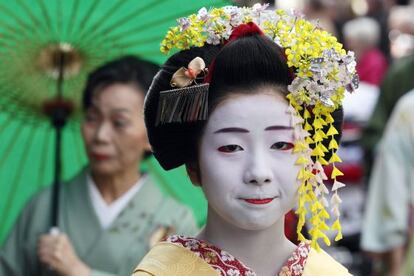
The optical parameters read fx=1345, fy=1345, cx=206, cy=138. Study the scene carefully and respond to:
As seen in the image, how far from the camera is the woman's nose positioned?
13.5ft

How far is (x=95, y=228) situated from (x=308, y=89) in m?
2.78

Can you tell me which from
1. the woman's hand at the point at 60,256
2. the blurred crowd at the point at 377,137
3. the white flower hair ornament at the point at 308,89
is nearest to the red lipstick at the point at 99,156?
the woman's hand at the point at 60,256

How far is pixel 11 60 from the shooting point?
6.53 metres

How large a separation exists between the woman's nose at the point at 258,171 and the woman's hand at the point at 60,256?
2.40m

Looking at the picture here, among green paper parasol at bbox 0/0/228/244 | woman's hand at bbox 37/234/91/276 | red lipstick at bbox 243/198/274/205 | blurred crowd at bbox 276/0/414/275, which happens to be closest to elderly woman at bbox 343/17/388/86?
blurred crowd at bbox 276/0/414/275

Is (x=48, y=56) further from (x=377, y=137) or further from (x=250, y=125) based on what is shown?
(x=377, y=137)

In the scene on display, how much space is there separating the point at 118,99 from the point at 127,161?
334mm

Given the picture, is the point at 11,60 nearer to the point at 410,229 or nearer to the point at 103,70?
the point at 103,70

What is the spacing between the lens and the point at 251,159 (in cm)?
414

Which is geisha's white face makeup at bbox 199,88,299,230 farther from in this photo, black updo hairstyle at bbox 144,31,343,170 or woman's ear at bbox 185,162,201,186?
woman's ear at bbox 185,162,201,186

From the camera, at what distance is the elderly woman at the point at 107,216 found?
6590 millimetres

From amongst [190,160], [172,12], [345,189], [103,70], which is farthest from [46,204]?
[345,189]

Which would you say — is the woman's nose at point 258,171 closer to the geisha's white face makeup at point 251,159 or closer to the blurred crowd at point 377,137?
the geisha's white face makeup at point 251,159

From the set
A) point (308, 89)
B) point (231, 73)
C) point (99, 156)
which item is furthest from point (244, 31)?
point (99, 156)
